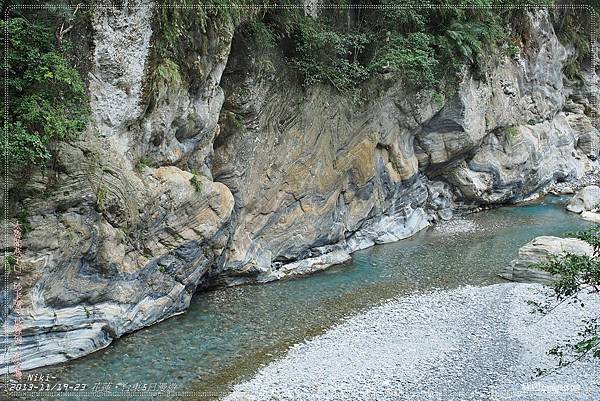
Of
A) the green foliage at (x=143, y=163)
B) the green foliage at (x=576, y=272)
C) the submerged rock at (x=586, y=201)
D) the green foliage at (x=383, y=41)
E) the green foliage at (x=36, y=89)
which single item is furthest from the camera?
the submerged rock at (x=586, y=201)

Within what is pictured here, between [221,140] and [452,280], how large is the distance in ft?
23.8

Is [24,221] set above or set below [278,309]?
above

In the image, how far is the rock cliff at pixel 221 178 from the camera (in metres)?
9.27

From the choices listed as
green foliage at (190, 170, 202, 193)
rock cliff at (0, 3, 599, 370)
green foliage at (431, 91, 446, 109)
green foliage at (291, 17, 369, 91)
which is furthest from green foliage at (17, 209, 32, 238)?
green foliage at (431, 91, 446, 109)

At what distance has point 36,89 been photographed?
8.62 metres

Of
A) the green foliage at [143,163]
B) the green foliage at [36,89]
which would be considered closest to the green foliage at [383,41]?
the green foliage at [143,163]

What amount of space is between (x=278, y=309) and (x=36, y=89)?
268 inches

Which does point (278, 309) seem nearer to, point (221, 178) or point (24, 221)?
point (221, 178)

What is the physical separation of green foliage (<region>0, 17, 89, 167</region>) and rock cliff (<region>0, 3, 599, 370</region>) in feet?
1.86

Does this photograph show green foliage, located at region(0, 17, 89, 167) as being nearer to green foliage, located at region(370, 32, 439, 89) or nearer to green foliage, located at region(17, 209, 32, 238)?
green foliage, located at region(17, 209, 32, 238)

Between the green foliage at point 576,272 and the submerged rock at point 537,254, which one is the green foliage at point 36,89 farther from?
the submerged rock at point 537,254

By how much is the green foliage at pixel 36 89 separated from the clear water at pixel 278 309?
146 inches

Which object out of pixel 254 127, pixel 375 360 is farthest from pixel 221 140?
pixel 375 360

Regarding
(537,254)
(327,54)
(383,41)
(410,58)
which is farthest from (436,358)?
(383,41)
